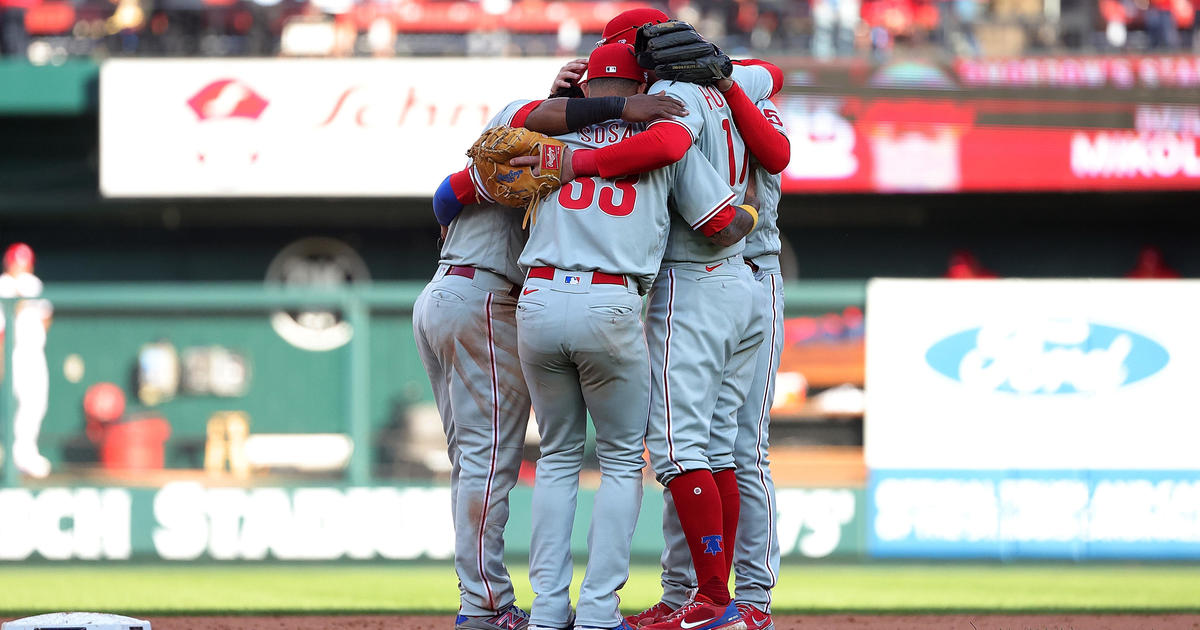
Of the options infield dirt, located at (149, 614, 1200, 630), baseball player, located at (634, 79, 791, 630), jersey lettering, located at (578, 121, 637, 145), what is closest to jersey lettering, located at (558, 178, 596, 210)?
jersey lettering, located at (578, 121, 637, 145)

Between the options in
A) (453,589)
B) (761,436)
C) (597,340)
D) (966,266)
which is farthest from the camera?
(966,266)

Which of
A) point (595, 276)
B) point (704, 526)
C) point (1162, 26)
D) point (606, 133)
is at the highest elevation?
point (1162, 26)

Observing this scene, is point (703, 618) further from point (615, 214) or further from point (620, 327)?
point (615, 214)

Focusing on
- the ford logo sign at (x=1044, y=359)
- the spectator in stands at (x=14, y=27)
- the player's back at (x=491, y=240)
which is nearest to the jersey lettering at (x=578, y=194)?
the player's back at (x=491, y=240)

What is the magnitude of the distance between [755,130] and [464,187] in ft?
2.40

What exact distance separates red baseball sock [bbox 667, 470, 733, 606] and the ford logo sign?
339 centimetres

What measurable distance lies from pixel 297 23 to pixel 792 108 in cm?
375

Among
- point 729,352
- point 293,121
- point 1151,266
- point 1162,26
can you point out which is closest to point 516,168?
point 729,352

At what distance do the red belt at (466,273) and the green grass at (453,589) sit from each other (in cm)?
166

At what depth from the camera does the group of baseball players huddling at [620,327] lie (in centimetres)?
338

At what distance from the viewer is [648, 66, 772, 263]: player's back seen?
11.6 ft

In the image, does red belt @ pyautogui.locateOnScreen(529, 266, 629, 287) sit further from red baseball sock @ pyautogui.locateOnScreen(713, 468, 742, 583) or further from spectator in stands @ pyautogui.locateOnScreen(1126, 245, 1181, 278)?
spectator in stands @ pyautogui.locateOnScreen(1126, 245, 1181, 278)

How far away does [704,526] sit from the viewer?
3.45 metres

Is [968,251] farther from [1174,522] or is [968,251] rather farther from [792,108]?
[1174,522]
